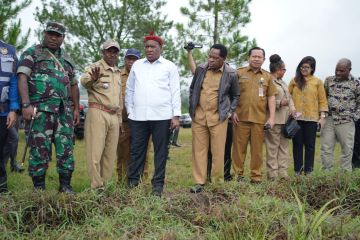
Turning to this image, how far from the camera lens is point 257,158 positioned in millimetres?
5383

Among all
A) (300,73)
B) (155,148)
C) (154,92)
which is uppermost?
(300,73)

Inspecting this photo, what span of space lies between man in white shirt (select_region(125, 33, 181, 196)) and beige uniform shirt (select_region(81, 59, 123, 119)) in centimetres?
23

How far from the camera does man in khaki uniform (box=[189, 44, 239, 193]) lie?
4867 millimetres

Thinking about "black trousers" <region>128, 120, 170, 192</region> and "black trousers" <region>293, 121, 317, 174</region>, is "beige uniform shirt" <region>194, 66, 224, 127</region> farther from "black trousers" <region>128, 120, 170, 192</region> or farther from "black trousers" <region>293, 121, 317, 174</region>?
"black trousers" <region>293, 121, 317, 174</region>

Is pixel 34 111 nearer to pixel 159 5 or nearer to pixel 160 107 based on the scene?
pixel 160 107

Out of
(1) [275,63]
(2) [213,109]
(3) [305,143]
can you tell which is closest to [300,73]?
(1) [275,63]

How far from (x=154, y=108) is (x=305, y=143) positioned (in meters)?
2.62

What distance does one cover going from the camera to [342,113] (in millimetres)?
5980

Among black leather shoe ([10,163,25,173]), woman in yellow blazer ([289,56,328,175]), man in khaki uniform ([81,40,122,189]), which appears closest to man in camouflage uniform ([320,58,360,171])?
woman in yellow blazer ([289,56,328,175])

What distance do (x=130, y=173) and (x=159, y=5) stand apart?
12306 millimetres

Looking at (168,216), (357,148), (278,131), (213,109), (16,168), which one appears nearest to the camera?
(168,216)

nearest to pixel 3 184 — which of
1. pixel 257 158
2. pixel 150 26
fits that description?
pixel 257 158

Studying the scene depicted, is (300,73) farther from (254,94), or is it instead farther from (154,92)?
(154,92)

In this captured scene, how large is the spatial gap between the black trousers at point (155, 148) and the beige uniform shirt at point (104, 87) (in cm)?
35
